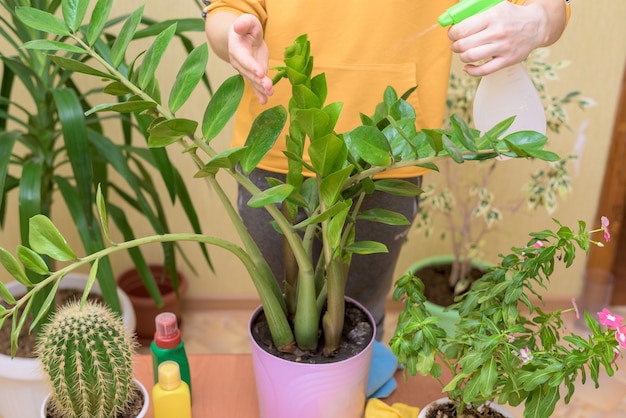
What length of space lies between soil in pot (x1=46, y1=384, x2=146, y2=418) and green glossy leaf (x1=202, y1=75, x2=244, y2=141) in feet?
1.20

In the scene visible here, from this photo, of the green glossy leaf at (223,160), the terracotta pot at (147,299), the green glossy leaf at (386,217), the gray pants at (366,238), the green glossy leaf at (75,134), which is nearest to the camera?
the green glossy leaf at (223,160)

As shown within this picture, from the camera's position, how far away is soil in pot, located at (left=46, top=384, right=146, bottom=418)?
32.1 inches

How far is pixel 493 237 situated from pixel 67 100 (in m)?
1.52

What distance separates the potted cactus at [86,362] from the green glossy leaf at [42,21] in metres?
0.33

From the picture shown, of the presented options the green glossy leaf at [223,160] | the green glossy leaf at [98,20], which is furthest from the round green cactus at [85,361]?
the green glossy leaf at [98,20]

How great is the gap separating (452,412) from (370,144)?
0.39 meters

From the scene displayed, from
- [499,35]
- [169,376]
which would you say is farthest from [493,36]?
[169,376]

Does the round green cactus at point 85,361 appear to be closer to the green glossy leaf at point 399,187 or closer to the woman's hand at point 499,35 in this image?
the green glossy leaf at point 399,187

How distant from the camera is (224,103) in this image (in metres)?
0.77

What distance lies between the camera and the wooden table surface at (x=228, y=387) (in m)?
0.96

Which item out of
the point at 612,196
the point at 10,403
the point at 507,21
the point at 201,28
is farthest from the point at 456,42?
the point at 612,196

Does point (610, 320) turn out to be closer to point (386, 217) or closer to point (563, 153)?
point (386, 217)

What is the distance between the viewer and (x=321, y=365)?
804mm

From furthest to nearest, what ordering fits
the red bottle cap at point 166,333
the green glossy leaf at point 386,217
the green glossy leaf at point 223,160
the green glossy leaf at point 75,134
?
1. the green glossy leaf at point 75,134
2. the red bottle cap at point 166,333
3. the green glossy leaf at point 386,217
4. the green glossy leaf at point 223,160
